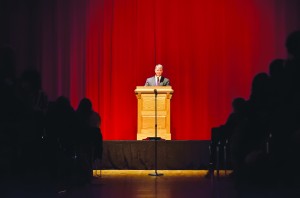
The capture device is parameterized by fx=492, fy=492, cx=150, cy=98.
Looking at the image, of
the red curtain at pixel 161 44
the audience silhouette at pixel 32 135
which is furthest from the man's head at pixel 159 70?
the audience silhouette at pixel 32 135

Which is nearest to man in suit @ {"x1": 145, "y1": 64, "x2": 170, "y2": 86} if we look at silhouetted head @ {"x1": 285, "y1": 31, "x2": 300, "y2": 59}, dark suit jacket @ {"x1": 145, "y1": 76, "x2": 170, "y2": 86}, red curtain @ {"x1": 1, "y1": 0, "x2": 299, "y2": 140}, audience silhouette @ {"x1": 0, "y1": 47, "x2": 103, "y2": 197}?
dark suit jacket @ {"x1": 145, "y1": 76, "x2": 170, "y2": 86}

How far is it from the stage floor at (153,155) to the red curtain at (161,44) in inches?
106

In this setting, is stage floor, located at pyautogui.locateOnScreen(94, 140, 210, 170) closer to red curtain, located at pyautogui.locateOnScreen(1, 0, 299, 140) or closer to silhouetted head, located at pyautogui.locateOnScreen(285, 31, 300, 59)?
red curtain, located at pyautogui.locateOnScreen(1, 0, 299, 140)

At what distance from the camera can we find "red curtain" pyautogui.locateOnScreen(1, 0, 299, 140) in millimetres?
9523

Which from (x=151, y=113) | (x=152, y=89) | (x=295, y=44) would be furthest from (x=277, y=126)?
(x=151, y=113)

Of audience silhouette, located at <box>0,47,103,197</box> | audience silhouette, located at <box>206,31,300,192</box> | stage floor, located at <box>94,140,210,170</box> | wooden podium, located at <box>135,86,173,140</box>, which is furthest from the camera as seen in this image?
wooden podium, located at <box>135,86,173,140</box>

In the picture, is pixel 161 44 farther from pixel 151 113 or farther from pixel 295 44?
pixel 295 44

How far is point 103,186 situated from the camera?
532 cm

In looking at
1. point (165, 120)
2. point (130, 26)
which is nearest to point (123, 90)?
point (130, 26)

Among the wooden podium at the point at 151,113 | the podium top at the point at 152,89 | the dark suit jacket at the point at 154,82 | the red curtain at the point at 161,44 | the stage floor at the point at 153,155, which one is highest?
the red curtain at the point at 161,44

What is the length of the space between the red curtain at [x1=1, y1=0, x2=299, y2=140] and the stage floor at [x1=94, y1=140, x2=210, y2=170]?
2.68 meters

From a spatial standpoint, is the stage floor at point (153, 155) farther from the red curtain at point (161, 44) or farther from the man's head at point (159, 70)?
the red curtain at point (161, 44)

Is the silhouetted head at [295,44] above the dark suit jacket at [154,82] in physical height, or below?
below

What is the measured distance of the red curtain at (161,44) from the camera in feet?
31.2
